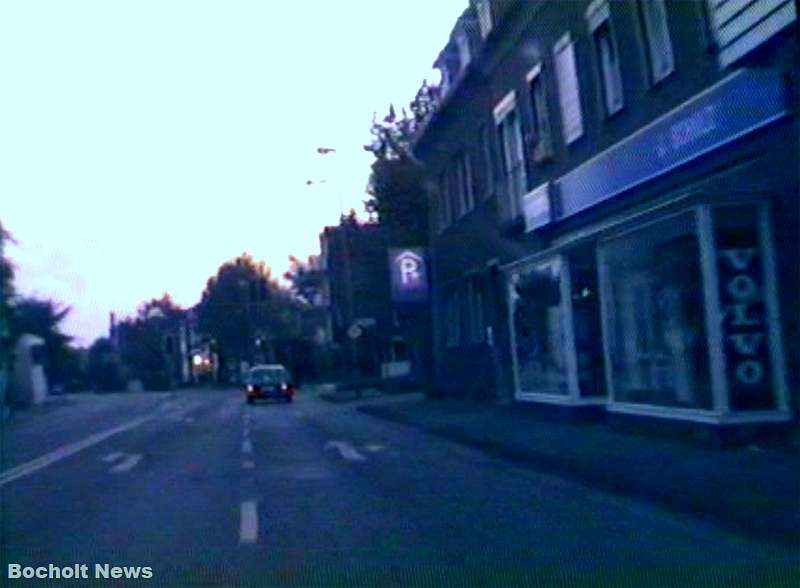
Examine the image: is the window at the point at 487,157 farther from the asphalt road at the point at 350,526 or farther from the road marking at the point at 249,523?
the road marking at the point at 249,523

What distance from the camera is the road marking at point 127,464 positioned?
2156cm

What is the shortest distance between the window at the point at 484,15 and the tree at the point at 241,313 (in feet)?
277

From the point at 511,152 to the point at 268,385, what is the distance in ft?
92.7

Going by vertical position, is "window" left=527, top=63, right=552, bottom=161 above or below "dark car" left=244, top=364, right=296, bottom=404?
above

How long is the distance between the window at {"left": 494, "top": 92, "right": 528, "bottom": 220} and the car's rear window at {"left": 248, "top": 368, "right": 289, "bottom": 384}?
27399mm

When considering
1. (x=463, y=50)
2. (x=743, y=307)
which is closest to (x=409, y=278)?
(x=463, y=50)

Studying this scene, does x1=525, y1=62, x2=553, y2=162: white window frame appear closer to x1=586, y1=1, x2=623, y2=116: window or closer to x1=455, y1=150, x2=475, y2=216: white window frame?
x1=586, y1=1, x2=623, y2=116: window

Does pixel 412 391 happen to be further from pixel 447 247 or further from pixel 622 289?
pixel 622 289

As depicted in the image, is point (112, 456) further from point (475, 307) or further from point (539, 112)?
point (475, 307)

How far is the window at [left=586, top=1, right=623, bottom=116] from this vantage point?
A: 23.5 metres

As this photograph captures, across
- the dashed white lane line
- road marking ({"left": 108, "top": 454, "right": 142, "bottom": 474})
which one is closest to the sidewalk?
road marking ({"left": 108, "top": 454, "right": 142, "bottom": 474})

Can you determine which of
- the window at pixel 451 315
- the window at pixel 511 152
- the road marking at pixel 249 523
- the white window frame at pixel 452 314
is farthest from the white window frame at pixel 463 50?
the road marking at pixel 249 523

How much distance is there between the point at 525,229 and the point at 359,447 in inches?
269

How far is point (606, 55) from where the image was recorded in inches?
951
